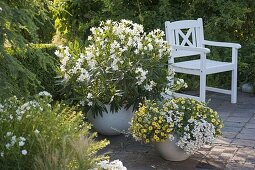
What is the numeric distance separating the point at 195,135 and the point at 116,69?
980 millimetres

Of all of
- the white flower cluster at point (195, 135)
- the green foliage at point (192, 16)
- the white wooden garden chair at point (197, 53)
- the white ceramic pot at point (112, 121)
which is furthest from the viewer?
the green foliage at point (192, 16)

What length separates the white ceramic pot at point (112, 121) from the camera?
4129 millimetres

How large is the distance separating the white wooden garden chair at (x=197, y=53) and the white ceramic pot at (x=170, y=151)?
1.40m

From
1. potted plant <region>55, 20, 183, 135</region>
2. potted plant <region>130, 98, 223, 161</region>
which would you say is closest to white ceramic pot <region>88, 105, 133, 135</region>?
potted plant <region>55, 20, 183, 135</region>

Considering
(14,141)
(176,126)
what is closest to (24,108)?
(14,141)

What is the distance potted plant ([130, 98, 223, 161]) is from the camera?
3369 mm

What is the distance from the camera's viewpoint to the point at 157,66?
4152 millimetres

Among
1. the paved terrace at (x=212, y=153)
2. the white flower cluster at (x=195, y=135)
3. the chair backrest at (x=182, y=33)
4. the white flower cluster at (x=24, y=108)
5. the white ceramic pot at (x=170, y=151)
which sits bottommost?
the paved terrace at (x=212, y=153)

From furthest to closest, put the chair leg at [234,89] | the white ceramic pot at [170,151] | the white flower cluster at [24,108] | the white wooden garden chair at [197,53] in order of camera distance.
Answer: the chair leg at [234,89] → the white wooden garden chair at [197,53] → the white ceramic pot at [170,151] → the white flower cluster at [24,108]

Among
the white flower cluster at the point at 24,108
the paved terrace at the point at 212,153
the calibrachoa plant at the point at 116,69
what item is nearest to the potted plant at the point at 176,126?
the paved terrace at the point at 212,153

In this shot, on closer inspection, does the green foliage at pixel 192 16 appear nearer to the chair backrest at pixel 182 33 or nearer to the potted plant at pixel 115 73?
the chair backrest at pixel 182 33

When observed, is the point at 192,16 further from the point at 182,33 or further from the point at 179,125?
the point at 179,125

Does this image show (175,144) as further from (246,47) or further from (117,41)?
(246,47)

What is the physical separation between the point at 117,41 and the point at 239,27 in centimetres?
304
